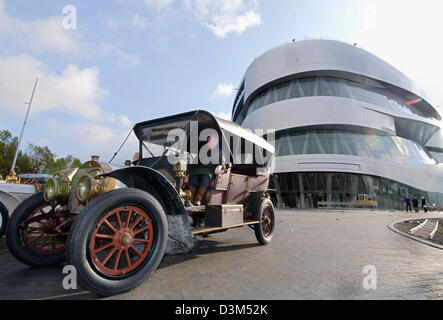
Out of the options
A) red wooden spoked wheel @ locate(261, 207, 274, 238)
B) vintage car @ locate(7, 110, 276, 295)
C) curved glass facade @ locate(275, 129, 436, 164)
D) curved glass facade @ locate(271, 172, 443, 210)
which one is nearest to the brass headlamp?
vintage car @ locate(7, 110, 276, 295)

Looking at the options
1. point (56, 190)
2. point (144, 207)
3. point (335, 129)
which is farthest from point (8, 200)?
point (335, 129)

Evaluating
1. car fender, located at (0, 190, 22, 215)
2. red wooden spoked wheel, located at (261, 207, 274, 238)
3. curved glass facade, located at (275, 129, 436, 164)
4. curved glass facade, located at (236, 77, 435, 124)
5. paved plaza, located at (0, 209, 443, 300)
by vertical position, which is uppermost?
curved glass facade, located at (236, 77, 435, 124)

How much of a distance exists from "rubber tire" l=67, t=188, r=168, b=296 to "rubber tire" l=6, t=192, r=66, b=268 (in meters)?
1.88

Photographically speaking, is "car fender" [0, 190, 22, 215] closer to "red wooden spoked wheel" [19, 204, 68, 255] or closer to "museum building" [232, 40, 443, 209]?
"red wooden spoked wheel" [19, 204, 68, 255]

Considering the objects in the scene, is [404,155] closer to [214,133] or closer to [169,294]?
[214,133]

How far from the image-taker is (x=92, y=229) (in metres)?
2.33

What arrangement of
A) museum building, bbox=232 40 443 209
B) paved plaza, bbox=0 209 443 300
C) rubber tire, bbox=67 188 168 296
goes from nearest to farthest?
rubber tire, bbox=67 188 168 296, paved plaza, bbox=0 209 443 300, museum building, bbox=232 40 443 209

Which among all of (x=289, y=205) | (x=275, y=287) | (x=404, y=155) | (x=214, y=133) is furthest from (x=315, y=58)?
(x=275, y=287)

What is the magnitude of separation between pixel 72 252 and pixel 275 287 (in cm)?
217

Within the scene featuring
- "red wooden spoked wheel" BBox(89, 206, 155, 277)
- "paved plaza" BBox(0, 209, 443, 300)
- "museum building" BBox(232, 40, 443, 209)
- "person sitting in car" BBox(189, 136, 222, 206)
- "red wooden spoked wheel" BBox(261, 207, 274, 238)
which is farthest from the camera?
"museum building" BBox(232, 40, 443, 209)

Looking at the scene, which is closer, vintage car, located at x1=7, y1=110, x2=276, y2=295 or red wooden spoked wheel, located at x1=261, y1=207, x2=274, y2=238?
vintage car, located at x1=7, y1=110, x2=276, y2=295

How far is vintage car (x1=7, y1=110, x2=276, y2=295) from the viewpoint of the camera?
2385 millimetres

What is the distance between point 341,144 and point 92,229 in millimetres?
33059

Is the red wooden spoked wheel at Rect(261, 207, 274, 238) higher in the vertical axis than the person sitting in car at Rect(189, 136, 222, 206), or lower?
lower
